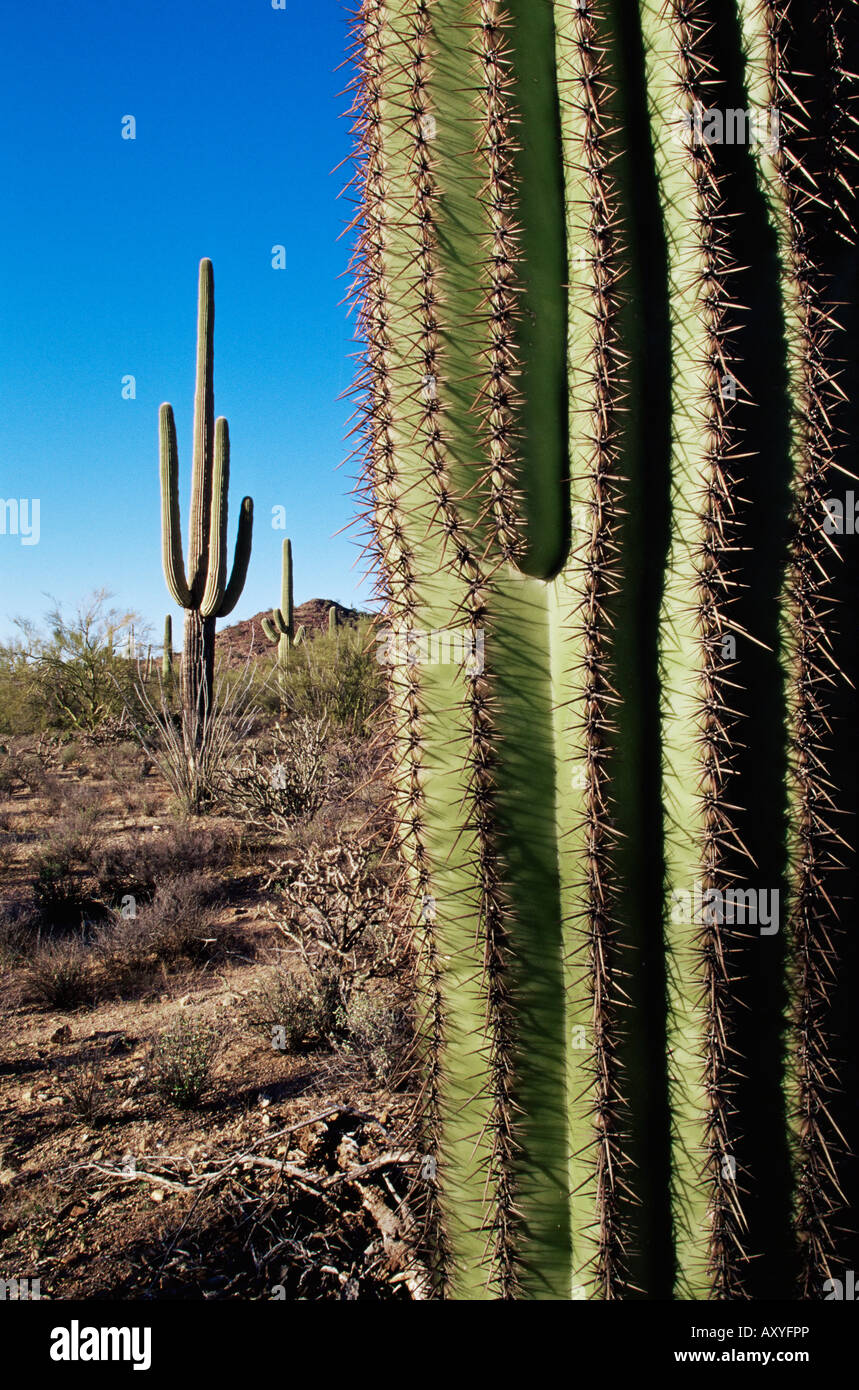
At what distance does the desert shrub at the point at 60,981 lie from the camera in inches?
207

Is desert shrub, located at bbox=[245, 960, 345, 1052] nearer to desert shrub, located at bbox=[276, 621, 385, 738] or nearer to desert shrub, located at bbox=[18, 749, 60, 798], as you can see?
desert shrub, located at bbox=[276, 621, 385, 738]

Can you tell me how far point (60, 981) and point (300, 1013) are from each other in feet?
5.87

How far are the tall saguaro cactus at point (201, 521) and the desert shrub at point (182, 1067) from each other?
7917 millimetres

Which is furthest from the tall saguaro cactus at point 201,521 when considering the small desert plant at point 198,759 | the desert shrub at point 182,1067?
the desert shrub at point 182,1067

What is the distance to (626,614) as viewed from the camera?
1.94m

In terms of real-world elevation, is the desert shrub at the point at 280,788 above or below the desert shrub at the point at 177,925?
above

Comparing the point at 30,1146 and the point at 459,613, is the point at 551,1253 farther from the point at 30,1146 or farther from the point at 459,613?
the point at 30,1146

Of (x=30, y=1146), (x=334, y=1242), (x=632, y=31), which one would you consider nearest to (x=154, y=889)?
(x=30, y=1146)

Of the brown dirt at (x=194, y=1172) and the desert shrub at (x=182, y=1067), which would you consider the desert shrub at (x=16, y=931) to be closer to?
the brown dirt at (x=194, y=1172)

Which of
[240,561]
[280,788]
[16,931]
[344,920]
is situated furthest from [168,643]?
[344,920]

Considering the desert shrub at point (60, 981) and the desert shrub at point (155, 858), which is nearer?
the desert shrub at point (60, 981)

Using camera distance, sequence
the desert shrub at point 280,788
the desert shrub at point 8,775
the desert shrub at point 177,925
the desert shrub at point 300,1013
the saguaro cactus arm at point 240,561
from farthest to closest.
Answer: the saguaro cactus arm at point 240,561
the desert shrub at point 8,775
the desert shrub at point 280,788
the desert shrub at point 177,925
the desert shrub at point 300,1013

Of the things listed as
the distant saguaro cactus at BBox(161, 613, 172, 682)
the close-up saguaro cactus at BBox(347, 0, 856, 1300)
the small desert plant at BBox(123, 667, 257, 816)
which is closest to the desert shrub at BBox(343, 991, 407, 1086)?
the close-up saguaro cactus at BBox(347, 0, 856, 1300)

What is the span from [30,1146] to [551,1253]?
2.70m
